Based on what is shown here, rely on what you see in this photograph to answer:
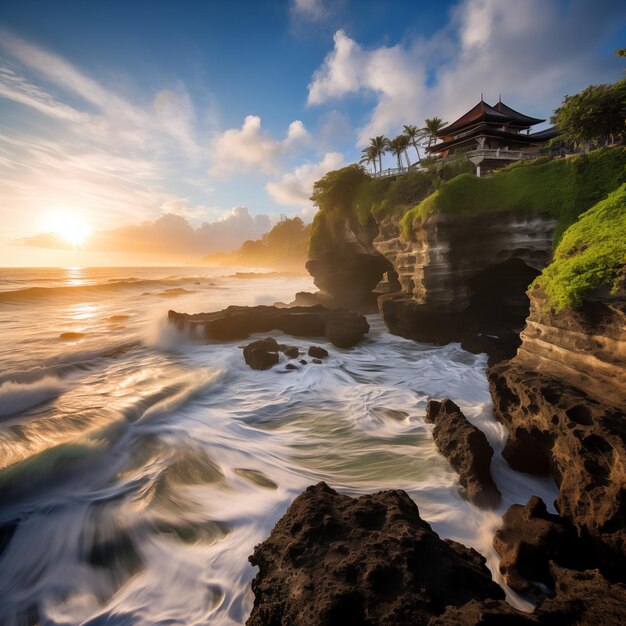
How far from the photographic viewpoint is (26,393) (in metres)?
10.8

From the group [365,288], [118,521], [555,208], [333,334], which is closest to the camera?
[118,521]

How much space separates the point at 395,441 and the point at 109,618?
6.24 meters

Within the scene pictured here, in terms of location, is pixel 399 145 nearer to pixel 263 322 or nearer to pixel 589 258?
pixel 263 322

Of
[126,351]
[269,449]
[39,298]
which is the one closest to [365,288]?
[126,351]

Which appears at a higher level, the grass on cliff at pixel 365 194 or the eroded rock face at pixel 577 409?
the grass on cliff at pixel 365 194

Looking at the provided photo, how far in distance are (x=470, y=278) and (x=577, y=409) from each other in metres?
11.5

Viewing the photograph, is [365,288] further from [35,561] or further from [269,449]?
[35,561]

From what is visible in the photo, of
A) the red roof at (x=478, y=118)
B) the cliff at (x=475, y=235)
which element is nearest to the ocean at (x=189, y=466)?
the cliff at (x=475, y=235)

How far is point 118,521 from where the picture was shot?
230 inches

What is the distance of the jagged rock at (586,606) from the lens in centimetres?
248

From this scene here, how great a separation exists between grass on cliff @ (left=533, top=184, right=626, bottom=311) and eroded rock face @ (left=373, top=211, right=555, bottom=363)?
17.5 feet

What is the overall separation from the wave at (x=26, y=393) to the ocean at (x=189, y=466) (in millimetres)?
56

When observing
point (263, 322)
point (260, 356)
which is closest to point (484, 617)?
point (260, 356)

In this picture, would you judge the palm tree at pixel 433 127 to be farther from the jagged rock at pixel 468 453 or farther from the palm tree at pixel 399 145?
the jagged rock at pixel 468 453
